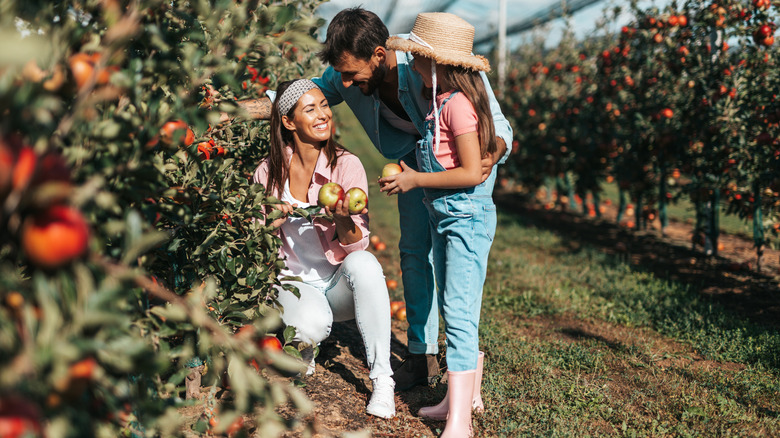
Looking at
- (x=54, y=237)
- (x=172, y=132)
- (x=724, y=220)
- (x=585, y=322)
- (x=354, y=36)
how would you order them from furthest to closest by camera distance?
1. (x=724, y=220)
2. (x=585, y=322)
3. (x=354, y=36)
4. (x=172, y=132)
5. (x=54, y=237)

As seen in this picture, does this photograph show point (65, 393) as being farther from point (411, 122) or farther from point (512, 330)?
point (512, 330)

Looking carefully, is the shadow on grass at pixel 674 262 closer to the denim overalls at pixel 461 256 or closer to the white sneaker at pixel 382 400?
the denim overalls at pixel 461 256

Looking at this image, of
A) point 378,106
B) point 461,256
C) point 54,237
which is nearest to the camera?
point 54,237

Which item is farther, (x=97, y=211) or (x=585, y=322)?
(x=585, y=322)

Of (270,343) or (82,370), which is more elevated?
(82,370)

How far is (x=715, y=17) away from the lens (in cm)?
465

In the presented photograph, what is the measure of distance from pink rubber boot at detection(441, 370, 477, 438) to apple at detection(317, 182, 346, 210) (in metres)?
0.81

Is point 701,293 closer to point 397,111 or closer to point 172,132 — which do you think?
point 397,111

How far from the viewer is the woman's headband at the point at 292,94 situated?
2473mm

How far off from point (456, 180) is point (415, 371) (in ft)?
3.49

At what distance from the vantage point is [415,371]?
8.80 feet

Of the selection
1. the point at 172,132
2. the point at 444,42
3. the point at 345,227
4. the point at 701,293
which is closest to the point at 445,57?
the point at 444,42

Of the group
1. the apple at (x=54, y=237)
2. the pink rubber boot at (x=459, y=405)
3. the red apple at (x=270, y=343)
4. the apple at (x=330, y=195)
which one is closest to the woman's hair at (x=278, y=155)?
the apple at (x=330, y=195)

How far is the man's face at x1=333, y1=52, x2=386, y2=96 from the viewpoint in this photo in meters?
2.47
